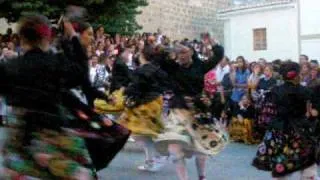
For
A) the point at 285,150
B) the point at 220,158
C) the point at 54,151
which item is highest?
the point at 54,151

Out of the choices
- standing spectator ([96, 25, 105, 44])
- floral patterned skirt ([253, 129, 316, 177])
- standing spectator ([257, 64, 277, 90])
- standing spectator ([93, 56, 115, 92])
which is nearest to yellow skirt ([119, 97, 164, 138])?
floral patterned skirt ([253, 129, 316, 177])

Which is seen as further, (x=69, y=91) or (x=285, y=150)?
(x=285, y=150)

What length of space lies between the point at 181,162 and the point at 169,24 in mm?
25992

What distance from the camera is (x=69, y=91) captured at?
5.93 metres

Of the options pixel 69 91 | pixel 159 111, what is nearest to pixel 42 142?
pixel 69 91

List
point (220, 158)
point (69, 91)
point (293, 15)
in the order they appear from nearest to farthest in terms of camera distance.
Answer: point (69, 91) < point (220, 158) < point (293, 15)

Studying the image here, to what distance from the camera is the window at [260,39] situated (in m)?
29.4

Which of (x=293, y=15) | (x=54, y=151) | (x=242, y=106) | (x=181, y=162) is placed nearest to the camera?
(x=54, y=151)

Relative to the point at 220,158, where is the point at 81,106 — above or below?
above

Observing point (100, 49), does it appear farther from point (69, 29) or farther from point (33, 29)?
point (33, 29)

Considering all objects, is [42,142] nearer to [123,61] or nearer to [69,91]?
[69,91]

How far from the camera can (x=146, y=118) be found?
386 inches

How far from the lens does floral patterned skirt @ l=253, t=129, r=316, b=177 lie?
7.48 m

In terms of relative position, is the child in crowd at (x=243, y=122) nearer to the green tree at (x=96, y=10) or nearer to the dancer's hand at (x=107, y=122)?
the dancer's hand at (x=107, y=122)
